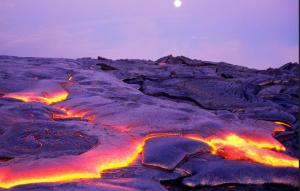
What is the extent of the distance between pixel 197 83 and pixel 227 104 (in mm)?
1152

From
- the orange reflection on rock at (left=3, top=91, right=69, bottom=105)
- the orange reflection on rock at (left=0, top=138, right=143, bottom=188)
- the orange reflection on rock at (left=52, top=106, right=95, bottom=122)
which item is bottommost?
the orange reflection on rock at (left=0, top=138, right=143, bottom=188)

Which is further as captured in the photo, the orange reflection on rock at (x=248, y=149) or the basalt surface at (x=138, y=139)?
the orange reflection on rock at (x=248, y=149)

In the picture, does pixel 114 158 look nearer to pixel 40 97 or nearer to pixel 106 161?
pixel 106 161

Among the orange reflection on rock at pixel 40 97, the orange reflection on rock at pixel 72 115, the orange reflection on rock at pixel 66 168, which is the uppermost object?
the orange reflection on rock at pixel 40 97

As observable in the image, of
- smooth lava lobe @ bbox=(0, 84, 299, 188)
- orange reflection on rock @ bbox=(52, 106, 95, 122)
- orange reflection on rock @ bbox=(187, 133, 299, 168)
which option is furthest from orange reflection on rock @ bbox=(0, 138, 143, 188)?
orange reflection on rock @ bbox=(52, 106, 95, 122)

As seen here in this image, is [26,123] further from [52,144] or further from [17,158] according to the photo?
[17,158]

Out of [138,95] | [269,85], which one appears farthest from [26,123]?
[269,85]

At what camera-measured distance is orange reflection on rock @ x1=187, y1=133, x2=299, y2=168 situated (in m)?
2.99

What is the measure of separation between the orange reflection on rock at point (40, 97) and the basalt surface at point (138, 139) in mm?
12

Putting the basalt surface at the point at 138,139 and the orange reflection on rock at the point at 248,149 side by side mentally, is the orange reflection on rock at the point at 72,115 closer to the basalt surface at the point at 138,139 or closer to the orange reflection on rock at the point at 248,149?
the basalt surface at the point at 138,139

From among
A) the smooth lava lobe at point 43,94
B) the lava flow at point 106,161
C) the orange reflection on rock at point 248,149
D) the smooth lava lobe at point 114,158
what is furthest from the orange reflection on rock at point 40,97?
the orange reflection on rock at point 248,149

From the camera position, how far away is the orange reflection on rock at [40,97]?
15.2ft

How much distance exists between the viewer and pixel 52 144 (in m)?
3.14

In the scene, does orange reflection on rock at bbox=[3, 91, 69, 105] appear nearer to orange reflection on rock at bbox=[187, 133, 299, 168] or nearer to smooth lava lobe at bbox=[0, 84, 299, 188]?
smooth lava lobe at bbox=[0, 84, 299, 188]
